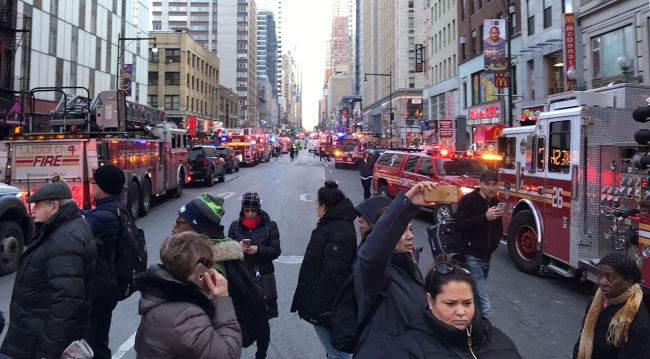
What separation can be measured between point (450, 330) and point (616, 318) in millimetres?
1715

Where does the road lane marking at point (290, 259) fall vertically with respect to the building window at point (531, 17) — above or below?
below

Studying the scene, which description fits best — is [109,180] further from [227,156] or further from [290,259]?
[227,156]

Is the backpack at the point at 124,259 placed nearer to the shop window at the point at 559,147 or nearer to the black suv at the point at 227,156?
the shop window at the point at 559,147

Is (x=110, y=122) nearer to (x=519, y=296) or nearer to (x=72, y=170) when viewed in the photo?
(x=72, y=170)

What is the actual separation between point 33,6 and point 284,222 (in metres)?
26.3

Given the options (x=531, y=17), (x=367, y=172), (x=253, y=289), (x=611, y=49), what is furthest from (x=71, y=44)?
(x=253, y=289)

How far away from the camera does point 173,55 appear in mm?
70000

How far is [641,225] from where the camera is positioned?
6090 mm

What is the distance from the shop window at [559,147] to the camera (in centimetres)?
804

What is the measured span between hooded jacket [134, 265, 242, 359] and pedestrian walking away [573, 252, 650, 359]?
241 cm

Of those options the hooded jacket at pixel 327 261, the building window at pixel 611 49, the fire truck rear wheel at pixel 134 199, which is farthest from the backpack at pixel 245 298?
the building window at pixel 611 49

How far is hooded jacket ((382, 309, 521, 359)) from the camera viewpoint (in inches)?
90.8

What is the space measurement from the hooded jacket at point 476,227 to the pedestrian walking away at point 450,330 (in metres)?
3.14

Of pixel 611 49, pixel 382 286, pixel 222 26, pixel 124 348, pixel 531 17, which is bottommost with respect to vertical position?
pixel 124 348
